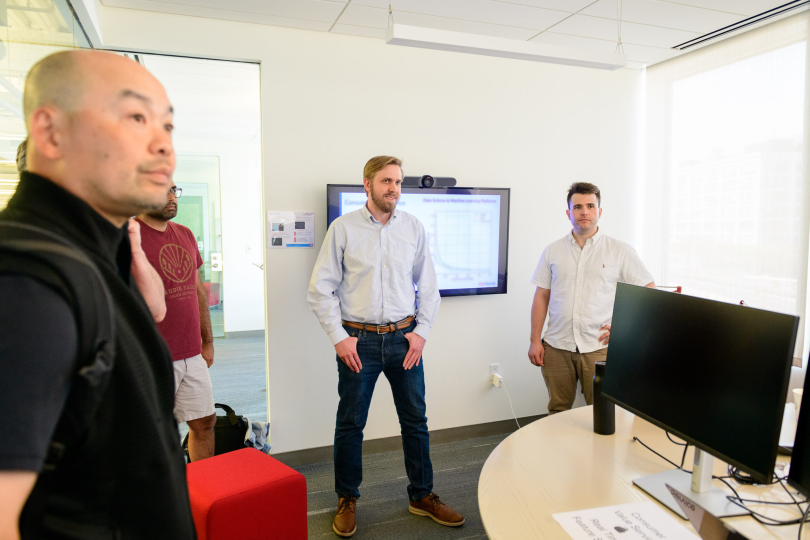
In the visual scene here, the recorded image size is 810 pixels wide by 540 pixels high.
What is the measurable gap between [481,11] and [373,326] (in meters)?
1.87

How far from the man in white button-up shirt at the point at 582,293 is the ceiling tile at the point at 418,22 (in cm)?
111

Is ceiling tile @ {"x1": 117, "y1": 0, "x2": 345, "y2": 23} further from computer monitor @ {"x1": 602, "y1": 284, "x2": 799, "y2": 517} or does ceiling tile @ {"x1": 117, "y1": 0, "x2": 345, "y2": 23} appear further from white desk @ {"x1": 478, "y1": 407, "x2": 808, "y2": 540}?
white desk @ {"x1": 478, "y1": 407, "x2": 808, "y2": 540}

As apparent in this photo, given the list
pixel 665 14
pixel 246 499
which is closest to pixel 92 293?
pixel 246 499

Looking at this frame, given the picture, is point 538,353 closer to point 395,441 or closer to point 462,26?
point 395,441

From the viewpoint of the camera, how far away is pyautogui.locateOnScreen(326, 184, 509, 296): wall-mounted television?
3285 mm

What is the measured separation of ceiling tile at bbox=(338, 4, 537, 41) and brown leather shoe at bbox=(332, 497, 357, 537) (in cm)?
258

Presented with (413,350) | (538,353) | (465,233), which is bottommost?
(538,353)

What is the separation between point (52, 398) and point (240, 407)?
395 centimetres

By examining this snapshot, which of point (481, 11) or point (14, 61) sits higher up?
point (481, 11)

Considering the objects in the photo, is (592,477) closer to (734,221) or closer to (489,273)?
(489,273)

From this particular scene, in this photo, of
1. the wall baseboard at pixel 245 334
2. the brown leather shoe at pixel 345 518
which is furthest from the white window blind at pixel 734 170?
the wall baseboard at pixel 245 334

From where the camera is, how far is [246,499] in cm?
183

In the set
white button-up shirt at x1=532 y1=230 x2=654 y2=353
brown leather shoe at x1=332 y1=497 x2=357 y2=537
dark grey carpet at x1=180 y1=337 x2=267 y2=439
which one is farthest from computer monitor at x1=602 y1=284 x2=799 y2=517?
dark grey carpet at x1=180 y1=337 x2=267 y2=439

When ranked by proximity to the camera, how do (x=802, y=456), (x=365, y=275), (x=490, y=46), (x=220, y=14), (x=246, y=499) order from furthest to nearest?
(x=220, y=14) < (x=365, y=275) < (x=490, y=46) < (x=246, y=499) < (x=802, y=456)
